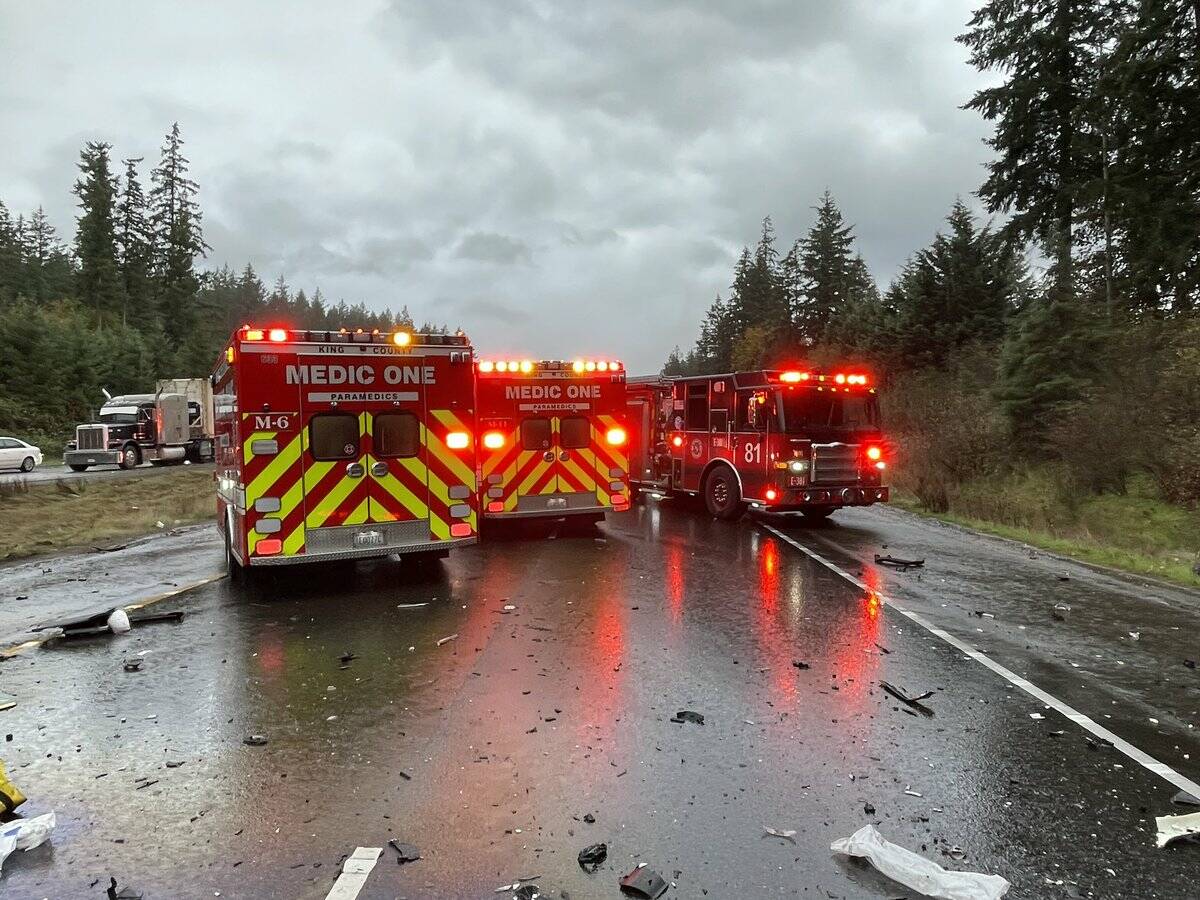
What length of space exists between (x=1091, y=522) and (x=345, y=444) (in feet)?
52.9

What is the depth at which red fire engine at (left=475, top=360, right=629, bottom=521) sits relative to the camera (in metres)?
13.8

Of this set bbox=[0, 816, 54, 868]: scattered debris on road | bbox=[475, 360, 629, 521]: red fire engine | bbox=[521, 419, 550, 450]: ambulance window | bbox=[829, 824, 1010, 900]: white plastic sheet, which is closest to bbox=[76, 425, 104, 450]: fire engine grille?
bbox=[475, 360, 629, 521]: red fire engine

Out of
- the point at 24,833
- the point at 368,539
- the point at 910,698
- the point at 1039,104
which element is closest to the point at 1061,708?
the point at 910,698

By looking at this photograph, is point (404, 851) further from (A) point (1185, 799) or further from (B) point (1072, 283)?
(B) point (1072, 283)

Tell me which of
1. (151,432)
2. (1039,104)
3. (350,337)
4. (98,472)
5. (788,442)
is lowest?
(98,472)

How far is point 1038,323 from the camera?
73.4 ft

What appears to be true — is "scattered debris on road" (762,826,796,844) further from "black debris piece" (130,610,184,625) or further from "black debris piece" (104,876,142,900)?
"black debris piece" (130,610,184,625)

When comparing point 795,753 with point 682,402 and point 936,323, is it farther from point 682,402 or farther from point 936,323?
point 936,323

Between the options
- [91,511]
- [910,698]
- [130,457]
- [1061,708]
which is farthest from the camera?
[130,457]

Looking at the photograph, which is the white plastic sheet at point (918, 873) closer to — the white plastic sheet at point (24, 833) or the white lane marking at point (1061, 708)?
the white lane marking at point (1061, 708)

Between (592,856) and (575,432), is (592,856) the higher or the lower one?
the lower one

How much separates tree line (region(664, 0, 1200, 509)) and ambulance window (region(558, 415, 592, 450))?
8874 millimetres

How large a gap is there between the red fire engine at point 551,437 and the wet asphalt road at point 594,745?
512 cm

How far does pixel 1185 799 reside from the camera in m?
4.03
